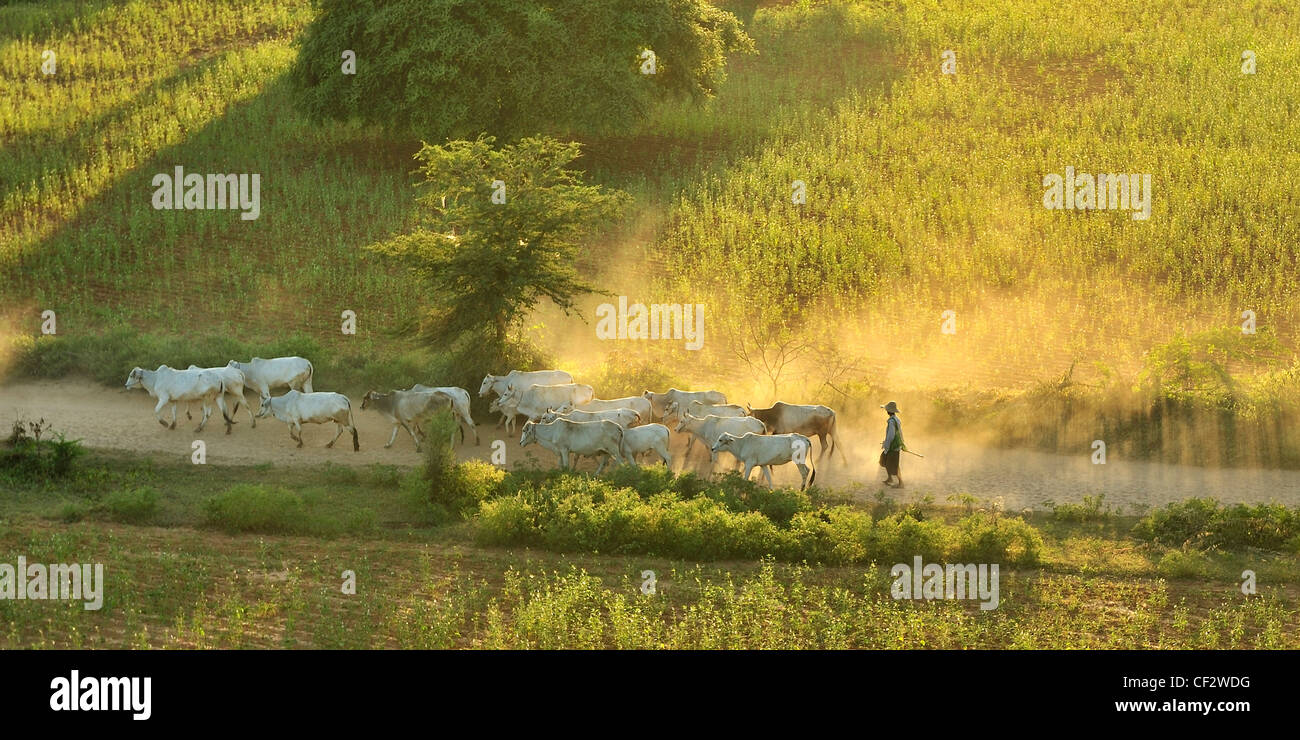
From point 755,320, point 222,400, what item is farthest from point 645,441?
point 755,320

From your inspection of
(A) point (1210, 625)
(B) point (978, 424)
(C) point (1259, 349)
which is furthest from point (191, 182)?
(A) point (1210, 625)

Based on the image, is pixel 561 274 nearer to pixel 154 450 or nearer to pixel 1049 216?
pixel 154 450

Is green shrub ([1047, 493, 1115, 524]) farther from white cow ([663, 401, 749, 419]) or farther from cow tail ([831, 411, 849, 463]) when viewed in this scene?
white cow ([663, 401, 749, 419])

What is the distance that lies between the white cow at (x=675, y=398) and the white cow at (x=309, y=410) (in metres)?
5.00

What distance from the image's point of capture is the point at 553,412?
73.5 ft

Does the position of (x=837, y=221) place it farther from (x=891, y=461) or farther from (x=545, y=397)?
(x=891, y=461)

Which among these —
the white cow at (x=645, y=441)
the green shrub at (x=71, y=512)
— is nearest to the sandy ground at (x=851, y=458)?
the white cow at (x=645, y=441)

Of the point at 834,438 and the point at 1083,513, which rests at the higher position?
the point at 834,438

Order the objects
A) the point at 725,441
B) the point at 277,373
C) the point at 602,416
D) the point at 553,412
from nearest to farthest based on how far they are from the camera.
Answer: the point at 725,441, the point at 602,416, the point at 553,412, the point at 277,373

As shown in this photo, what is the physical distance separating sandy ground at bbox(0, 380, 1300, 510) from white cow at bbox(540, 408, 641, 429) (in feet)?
2.67

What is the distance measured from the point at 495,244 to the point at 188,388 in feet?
19.1

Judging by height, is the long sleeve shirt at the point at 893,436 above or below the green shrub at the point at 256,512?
above

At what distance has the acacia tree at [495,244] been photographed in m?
24.2

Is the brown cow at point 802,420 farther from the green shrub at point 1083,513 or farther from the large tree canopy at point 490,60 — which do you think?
the large tree canopy at point 490,60
